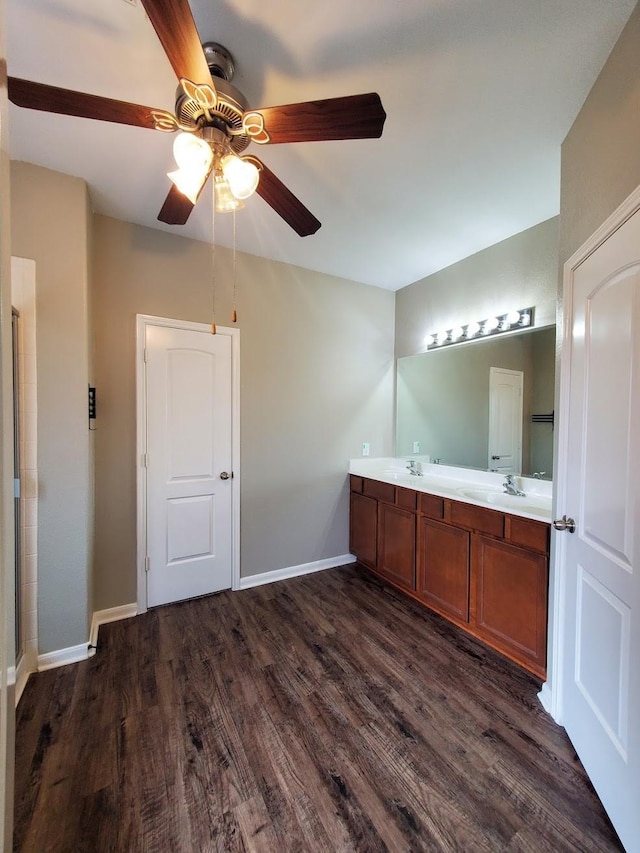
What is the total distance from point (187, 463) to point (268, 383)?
0.91 metres

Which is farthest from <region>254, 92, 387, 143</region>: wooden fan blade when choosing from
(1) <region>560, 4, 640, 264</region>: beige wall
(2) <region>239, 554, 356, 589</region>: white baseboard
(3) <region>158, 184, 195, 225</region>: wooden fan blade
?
(2) <region>239, 554, 356, 589</region>: white baseboard

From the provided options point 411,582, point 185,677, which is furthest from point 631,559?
point 185,677

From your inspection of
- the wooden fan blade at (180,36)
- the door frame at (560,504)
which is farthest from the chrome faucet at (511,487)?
the wooden fan blade at (180,36)

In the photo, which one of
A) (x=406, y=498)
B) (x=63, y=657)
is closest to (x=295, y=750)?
(x=63, y=657)

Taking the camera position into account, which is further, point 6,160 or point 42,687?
point 42,687

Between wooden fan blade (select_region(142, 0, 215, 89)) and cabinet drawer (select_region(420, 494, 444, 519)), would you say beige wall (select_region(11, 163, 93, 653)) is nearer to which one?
wooden fan blade (select_region(142, 0, 215, 89))

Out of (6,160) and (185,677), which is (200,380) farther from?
(6,160)

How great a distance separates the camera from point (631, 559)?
1.14 m

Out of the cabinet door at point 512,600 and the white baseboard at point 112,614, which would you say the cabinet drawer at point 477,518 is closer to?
the cabinet door at point 512,600

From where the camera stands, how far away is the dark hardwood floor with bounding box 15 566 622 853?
1.21 metres

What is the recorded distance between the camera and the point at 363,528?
3229 millimetres

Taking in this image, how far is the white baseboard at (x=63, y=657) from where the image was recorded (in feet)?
6.49

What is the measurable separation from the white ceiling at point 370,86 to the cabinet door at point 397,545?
2156 mm

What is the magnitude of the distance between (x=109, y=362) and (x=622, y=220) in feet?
9.00
